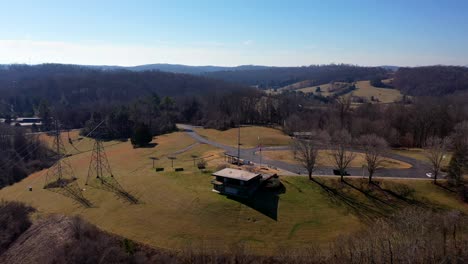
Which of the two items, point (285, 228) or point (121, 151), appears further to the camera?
point (121, 151)

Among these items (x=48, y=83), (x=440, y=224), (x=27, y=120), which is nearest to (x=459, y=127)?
(x=440, y=224)

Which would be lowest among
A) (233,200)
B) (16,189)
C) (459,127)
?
(16,189)

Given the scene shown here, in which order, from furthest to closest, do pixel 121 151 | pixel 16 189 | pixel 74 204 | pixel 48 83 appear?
1. pixel 48 83
2. pixel 121 151
3. pixel 16 189
4. pixel 74 204

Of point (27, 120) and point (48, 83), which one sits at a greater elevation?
point (48, 83)

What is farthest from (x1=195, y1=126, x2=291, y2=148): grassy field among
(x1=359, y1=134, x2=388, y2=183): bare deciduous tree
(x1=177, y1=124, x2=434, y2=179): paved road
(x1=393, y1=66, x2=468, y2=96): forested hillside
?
(x1=393, y1=66, x2=468, y2=96): forested hillside

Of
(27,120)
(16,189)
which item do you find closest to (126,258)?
(16,189)

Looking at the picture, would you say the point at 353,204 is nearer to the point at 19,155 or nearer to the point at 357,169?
the point at 357,169

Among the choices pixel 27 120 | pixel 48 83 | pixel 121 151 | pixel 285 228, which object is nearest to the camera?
pixel 285 228

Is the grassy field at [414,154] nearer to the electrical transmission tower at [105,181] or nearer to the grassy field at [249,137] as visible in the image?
the grassy field at [249,137]

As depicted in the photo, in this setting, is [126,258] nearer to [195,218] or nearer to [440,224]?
[195,218]
